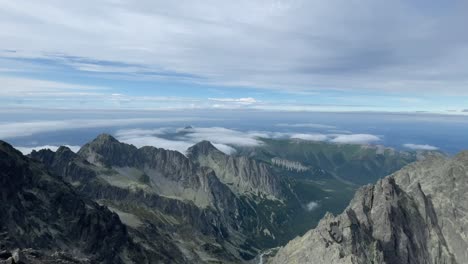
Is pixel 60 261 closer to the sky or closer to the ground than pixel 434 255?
closer to the sky

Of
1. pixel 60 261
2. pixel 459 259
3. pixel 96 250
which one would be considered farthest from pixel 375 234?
pixel 60 261

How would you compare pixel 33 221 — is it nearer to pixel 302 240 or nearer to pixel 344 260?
pixel 302 240

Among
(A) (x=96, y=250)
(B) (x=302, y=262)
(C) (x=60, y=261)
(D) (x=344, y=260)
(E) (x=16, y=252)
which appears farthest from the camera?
(A) (x=96, y=250)

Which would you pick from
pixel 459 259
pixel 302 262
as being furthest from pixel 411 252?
pixel 302 262

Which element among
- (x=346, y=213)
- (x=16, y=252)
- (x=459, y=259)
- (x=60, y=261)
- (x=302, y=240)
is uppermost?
(x=16, y=252)

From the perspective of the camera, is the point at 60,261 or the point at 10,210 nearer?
the point at 60,261

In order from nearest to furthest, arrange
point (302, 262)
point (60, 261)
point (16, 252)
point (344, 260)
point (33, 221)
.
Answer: point (16, 252) → point (60, 261) → point (344, 260) → point (302, 262) → point (33, 221)

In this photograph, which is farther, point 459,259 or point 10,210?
point 459,259

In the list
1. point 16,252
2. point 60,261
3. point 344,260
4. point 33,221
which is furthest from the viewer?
point 33,221

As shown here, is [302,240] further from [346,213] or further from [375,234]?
[375,234]
